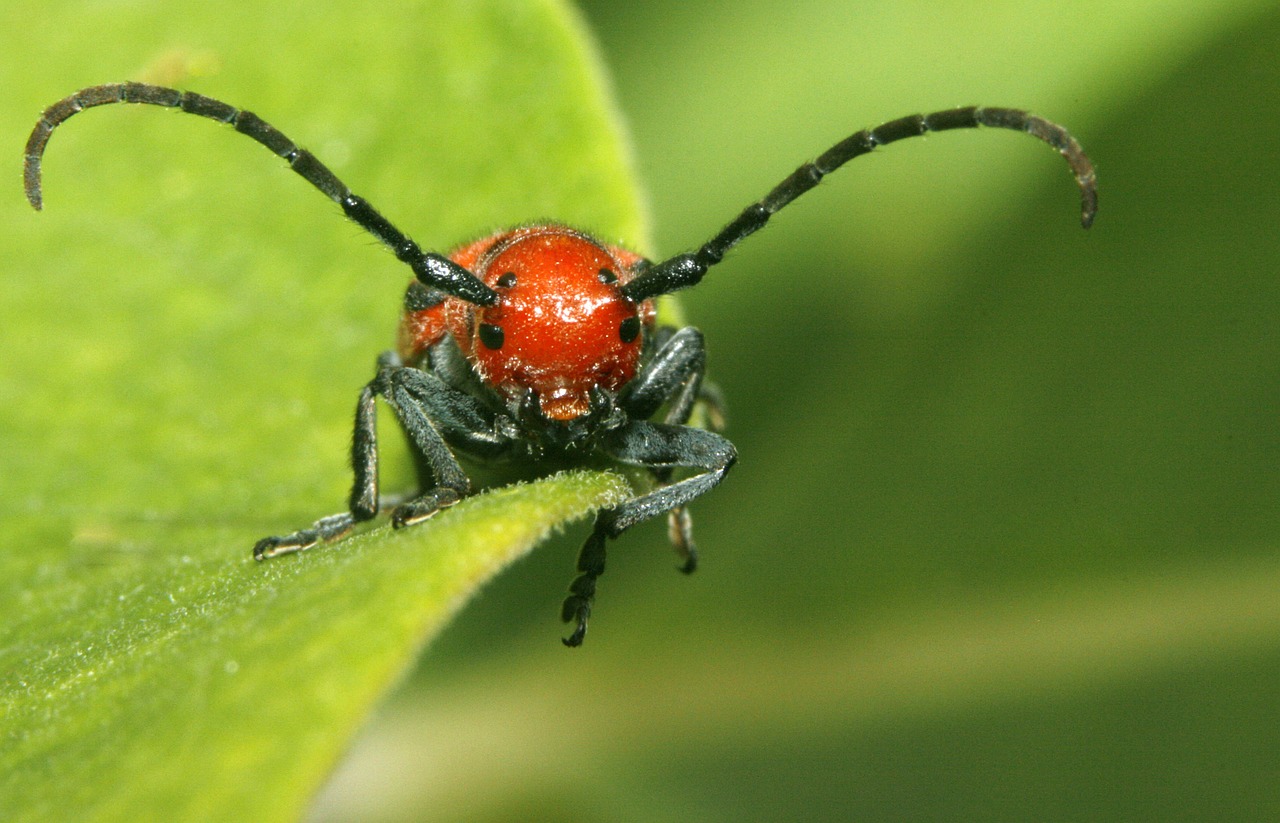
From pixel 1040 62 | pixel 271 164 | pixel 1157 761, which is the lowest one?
pixel 1157 761

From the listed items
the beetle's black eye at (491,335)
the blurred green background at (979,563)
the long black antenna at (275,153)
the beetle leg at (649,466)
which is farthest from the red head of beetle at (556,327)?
the blurred green background at (979,563)

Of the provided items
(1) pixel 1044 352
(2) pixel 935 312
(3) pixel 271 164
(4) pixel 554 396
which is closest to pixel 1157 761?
(1) pixel 1044 352

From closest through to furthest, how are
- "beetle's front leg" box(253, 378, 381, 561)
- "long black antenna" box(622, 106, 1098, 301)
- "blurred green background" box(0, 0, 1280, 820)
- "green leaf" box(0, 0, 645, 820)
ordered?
"long black antenna" box(622, 106, 1098, 301) < "green leaf" box(0, 0, 645, 820) < "beetle's front leg" box(253, 378, 381, 561) < "blurred green background" box(0, 0, 1280, 820)

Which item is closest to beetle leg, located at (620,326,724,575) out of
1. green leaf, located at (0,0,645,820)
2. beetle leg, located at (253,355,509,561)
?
green leaf, located at (0,0,645,820)

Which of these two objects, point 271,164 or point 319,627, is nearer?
point 319,627

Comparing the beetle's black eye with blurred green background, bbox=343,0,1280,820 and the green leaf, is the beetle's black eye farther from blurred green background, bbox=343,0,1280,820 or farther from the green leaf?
Answer: blurred green background, bbox=343,0,1280,820

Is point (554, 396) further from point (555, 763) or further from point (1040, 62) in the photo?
point (1040, 62)

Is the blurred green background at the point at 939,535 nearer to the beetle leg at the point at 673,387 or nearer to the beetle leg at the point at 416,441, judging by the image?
the beetle leg at the point at 416,441
